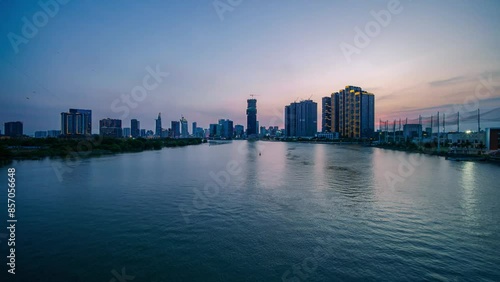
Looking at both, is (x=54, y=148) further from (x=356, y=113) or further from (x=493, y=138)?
(x=356, y=113)

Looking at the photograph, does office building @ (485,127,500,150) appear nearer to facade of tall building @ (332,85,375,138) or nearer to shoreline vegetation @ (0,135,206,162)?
shoreline vegetation @ (0,135,206,162)

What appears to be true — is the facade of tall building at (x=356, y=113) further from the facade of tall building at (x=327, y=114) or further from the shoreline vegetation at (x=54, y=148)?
the shoreline vegetation at (x=54, y=148)

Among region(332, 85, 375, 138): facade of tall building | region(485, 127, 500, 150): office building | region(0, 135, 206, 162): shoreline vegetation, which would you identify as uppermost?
region(332, 85, 375, 138): facade of tall building

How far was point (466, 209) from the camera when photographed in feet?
44.0

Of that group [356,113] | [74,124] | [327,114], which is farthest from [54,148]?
[327,114]

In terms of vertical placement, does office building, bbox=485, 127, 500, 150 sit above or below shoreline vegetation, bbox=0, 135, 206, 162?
above

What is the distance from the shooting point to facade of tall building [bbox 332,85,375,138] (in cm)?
15250

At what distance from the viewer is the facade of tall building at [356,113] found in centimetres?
15250

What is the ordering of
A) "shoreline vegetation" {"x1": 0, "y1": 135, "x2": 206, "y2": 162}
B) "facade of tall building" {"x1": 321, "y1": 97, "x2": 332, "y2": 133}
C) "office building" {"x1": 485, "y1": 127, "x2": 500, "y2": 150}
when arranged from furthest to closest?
1. "facade of tall building" {"x1": 321, "y1": 97, "x2": 332, "y2": 133}
2. "office building" {"x1": 485, "y1": 127, "x2": 500, "y2": 150}
3. "shoreline vegetation" {"x1": 0, "y1": 135, "x2": 206, "y2": 162}

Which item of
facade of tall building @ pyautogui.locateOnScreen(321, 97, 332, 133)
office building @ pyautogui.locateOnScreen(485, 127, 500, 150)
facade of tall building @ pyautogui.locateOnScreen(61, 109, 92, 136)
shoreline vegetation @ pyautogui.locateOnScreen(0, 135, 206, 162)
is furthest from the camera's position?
facade of tall building @ pyautogui.locateOnScreen(321, 97, 332, 133)

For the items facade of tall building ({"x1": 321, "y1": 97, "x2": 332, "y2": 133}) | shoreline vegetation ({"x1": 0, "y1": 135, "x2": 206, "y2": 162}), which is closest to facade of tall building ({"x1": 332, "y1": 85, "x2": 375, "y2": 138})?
facade of tall building ({"x1": 321, "y1": 97, "x2": 332, "y2": 133})

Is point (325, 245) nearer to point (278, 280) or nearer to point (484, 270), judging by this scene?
point (278, 280)

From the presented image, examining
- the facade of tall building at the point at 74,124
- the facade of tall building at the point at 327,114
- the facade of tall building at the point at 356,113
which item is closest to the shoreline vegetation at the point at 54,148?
the facade of tall building at the point at 74,124

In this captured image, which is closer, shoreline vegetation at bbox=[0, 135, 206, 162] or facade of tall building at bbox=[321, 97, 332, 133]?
shoreline vegetation at bbox=[0, 135, 206, 162]
